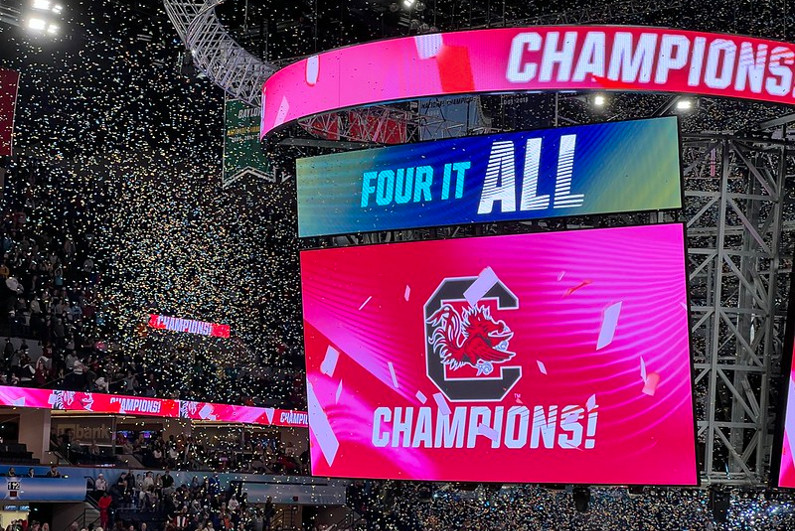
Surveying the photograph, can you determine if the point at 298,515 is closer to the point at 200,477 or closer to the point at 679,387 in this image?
the point at 200,477

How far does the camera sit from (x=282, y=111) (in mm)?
12492

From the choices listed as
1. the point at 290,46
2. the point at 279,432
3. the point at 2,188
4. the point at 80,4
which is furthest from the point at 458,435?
the point at 279,432

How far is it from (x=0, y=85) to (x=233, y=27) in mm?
4423

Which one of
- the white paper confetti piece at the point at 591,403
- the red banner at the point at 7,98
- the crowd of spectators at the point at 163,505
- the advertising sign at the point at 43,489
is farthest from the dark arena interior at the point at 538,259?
the crowd of spectators at the point at 163,505

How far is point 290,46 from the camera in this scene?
Answer: 2172 centimetres

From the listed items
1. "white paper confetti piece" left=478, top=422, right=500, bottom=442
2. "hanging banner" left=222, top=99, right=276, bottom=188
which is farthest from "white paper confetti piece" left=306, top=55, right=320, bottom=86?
"hanging banner" left=222, top=99, right=276, bottom=188

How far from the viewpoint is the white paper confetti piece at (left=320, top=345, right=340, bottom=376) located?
1241cm

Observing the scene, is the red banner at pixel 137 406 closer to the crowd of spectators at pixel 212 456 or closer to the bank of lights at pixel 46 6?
the crowd of spectators at pixel 212 456

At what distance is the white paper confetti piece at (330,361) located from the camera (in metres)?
12.4

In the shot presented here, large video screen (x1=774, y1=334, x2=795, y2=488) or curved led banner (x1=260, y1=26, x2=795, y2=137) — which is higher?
curved led banner (x1=260, y1=26, x2=795, y2=137)

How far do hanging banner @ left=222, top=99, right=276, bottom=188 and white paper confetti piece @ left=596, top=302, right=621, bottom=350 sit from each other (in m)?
8.42

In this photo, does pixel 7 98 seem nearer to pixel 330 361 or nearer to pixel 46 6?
pixel 46 6

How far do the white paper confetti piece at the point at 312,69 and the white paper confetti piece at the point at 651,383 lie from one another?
466 centimetres

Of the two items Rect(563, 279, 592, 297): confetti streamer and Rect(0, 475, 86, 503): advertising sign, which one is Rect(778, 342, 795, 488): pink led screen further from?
Rect(0, 475, 86, 503): advertising sign
